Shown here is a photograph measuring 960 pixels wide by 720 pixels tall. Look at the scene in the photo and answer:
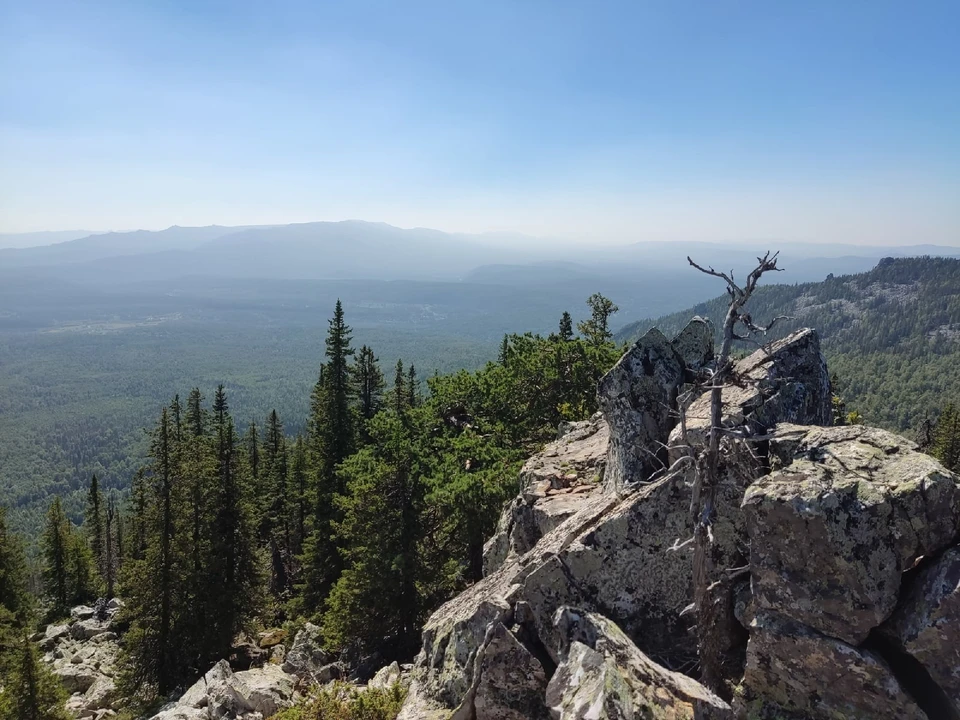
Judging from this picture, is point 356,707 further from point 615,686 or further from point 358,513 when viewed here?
point 358,513

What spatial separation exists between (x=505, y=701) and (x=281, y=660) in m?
20.4

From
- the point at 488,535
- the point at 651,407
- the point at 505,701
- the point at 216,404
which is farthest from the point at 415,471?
the point at 216,404

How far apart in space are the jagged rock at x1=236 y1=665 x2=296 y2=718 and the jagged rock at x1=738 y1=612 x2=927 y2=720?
1354 centimetres

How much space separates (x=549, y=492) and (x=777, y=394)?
585 cm

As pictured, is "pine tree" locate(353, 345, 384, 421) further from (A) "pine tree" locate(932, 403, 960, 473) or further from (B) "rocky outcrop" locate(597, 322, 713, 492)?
(A) "pine tree" locate(932, 403, 960, 473)

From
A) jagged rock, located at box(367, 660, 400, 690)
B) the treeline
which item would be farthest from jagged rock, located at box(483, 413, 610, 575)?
jagged rock, located at box(367, 660, 400, 690)

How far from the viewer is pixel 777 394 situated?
360 inches

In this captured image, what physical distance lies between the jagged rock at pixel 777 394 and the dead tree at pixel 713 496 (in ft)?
4.58

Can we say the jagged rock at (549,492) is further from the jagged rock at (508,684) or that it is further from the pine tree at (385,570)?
the pine tree at (385,570)

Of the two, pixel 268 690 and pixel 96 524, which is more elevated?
pixel 268 690

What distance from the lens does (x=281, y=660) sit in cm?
2452

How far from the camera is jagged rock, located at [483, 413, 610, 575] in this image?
40.9 ft

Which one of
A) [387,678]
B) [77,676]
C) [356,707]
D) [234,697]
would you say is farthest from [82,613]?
[356,707]

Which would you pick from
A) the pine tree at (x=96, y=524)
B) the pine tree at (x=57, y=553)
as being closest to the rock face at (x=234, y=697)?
the pine tree at (x=57, y=553)
